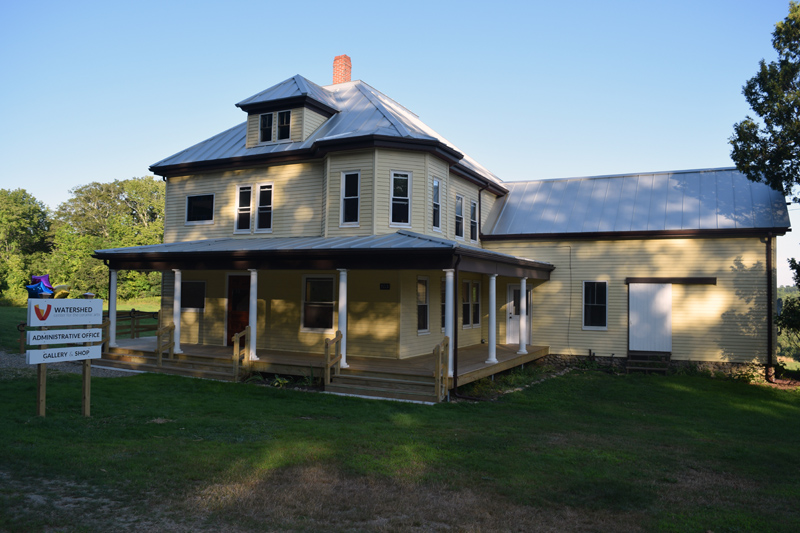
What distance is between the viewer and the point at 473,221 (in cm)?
2061

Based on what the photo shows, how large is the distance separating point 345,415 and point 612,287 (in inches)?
467

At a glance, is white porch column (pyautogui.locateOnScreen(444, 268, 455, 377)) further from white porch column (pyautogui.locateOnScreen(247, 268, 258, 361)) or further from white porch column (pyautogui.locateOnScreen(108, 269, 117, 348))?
white porch column (pyautogui.locateOnScreen(108, 269, 117, 348))

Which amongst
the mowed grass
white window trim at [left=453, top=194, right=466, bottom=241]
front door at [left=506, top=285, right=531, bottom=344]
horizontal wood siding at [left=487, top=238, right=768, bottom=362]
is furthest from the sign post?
horizontal wood siding at [left=487, top=238, right=768, bottom=362]

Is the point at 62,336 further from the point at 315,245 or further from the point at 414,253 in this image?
the point at 414,253

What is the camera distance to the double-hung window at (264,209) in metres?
18.2

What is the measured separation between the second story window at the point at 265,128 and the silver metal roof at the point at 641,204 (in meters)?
8.45

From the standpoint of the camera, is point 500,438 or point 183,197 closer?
point 500,438

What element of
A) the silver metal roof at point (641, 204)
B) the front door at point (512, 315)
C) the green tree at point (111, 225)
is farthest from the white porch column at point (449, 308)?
the green tree at point (111, 225)

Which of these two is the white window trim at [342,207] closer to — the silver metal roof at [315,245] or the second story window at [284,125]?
the silver metal roof at [315,245]

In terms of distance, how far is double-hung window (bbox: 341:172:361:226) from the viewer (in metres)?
16.2

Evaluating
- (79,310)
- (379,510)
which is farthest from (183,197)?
(379,510)

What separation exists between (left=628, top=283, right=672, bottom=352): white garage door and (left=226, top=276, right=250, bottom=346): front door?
12.4m

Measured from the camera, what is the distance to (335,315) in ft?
53.8

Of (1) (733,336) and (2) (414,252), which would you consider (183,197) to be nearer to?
(2) (414,252)
